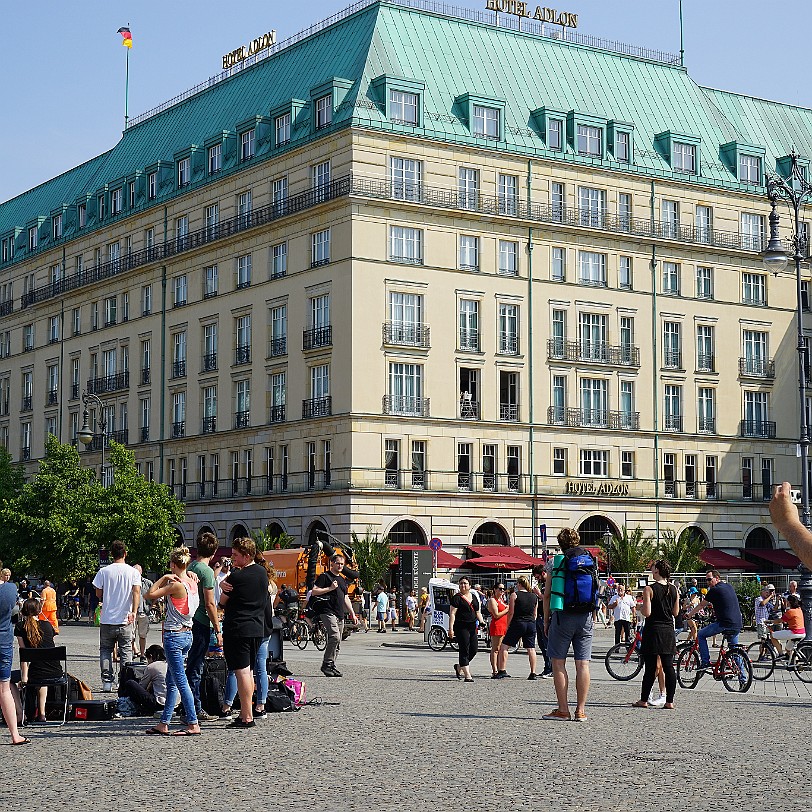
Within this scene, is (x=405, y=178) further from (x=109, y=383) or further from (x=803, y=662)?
(x=803, y=662)

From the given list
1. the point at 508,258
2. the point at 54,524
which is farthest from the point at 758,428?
the point at 54,524

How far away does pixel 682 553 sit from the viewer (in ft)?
208

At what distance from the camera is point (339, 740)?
14930 mm

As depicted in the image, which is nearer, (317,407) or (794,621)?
(794,621)

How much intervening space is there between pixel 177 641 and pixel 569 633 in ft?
14.9

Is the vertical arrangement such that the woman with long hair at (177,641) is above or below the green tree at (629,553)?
below

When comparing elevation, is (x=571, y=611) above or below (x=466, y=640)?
above

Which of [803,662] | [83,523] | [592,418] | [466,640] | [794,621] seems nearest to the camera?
[466,640]

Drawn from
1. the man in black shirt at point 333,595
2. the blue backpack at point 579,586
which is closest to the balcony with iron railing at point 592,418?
the man in black shirt at point 333,595

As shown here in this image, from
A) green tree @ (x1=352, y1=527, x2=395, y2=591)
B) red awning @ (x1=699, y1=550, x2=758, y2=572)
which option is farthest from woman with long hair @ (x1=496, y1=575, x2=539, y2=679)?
red awning @ (x1=699, y1=550, x2=758, y2=572)

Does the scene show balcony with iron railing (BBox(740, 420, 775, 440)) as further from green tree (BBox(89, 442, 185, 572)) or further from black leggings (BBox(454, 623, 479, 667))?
black leggings (BBox(454, 623, 479, 667))

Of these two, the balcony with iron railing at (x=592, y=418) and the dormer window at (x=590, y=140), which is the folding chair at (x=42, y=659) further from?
the dormer window at (x=590, y=140)

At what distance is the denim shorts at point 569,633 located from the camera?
17188 mm

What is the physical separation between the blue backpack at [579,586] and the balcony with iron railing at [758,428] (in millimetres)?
56827
